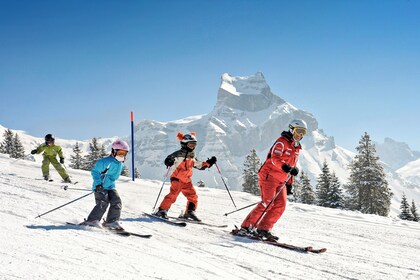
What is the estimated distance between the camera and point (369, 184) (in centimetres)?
3091

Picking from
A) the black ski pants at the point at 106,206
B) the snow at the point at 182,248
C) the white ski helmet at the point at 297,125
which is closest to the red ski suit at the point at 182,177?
the snow at the point at 182,248

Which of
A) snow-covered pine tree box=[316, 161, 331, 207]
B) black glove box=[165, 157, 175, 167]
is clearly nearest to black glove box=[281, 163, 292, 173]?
black glove box=[165, 157, 175, 167]

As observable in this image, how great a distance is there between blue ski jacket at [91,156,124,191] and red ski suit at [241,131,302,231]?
257 cm

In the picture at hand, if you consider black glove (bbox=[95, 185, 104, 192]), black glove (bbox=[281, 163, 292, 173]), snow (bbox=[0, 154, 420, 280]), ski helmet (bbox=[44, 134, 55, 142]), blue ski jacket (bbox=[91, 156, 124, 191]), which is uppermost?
ski helmet (bbox=[44, 134, 55, 142])

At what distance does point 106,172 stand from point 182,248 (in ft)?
6.70

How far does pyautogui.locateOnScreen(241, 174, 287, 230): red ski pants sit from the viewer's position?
672cm

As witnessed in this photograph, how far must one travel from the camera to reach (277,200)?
6840 millimetres

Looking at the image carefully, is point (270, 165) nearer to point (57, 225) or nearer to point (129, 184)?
point (57, 225)

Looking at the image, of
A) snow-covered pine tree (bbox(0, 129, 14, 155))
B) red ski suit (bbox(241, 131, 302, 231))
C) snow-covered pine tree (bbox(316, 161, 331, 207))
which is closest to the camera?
red ski suit (bbox(241, 131, 302, 231))

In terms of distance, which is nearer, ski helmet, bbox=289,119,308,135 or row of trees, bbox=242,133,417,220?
ski helmet, bbox=289,119,308,135

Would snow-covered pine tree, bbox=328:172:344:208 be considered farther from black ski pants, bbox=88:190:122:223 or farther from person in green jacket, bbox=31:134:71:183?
black ski pants, bbox=88:190:122:223

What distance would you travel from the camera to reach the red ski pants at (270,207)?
672 centimetres

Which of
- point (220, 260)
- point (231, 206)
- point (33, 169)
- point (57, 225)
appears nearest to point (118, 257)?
point (220, 260)

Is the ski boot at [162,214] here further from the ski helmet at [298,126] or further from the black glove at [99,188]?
the ski helmet at [298,126]
